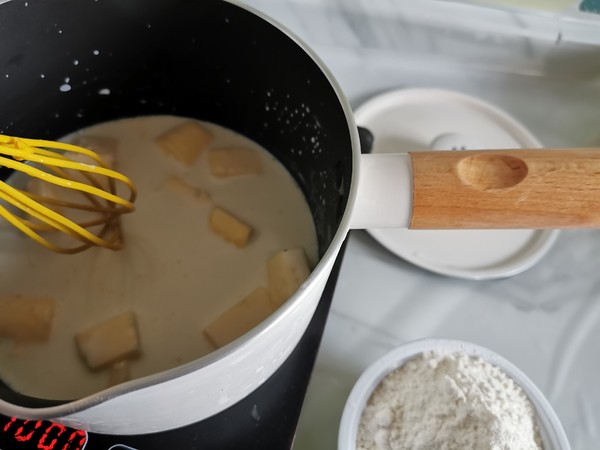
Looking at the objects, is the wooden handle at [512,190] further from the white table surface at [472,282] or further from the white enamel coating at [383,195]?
the white table surface at [472,282]

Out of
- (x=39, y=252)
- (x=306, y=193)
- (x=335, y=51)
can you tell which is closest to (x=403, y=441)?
(x=306, y=193)

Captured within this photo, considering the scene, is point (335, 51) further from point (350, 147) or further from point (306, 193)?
point (350, 147)

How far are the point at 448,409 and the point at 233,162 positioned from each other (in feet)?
1.22

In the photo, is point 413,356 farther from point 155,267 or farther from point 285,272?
point 155,267

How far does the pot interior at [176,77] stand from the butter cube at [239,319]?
9 centimetres

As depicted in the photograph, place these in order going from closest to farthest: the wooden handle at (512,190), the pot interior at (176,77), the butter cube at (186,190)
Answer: the wooden handle at (512,190)
the pot interior at (176,77)
the butter cube at (186,190)

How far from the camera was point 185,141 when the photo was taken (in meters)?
0.71

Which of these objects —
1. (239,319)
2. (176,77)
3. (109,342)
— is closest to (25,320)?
(109,342)

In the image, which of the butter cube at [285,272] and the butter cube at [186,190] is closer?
the butter cube at [285,272]

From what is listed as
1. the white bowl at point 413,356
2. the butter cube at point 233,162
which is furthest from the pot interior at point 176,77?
the white bowl at point 413,356

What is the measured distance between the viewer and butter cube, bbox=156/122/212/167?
0.71 meters

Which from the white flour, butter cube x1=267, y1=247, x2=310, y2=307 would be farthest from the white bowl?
butter cube x1=267, y1=247, x2=310, y2=307

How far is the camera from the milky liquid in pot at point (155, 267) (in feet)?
1.90

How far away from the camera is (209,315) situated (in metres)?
0.61
